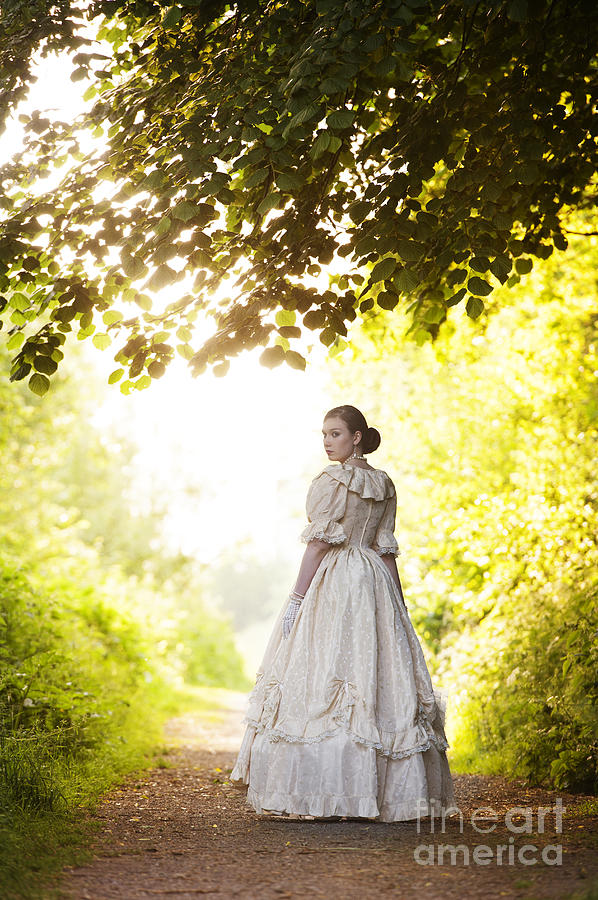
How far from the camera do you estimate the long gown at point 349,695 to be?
475cm

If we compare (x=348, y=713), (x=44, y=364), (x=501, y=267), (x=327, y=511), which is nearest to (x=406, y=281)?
(x=501, y=267)

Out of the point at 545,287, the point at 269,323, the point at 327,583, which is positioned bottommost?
the point at 327,583

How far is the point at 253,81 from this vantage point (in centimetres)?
496

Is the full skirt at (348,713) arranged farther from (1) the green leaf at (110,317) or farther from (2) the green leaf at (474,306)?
(1) the green leaf at (110,317)

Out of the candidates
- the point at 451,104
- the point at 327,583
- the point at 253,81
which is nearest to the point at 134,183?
the point at 253,81

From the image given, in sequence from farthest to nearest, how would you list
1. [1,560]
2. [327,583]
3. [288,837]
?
[1,560]
[327,583]
[288,837]

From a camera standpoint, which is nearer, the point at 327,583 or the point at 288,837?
the point at 288,837

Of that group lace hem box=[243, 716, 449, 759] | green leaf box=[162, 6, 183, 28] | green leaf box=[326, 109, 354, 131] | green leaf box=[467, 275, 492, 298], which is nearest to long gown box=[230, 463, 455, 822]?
lace hem box=[243, 716, 449, 759]

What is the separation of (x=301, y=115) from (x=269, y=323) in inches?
58.7

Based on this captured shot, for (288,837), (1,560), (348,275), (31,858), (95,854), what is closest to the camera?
(31,858)

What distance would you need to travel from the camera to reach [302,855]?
13.4ft

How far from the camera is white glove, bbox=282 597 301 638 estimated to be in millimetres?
5234

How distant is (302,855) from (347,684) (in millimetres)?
1041

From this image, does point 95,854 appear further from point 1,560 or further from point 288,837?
point 1,560
